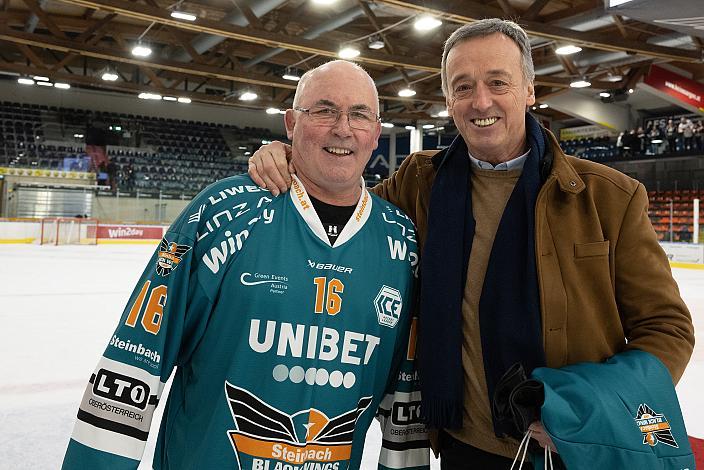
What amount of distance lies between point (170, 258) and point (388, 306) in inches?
21.3

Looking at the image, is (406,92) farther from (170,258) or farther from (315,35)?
(170,258)

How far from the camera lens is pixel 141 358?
56.1 inches

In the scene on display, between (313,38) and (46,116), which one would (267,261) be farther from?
(46,116)

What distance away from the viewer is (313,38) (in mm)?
12055

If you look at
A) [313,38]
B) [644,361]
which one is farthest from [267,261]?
[313,38]

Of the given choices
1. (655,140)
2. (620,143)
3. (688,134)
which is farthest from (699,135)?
(620,143)

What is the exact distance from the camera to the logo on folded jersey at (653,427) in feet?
4.12

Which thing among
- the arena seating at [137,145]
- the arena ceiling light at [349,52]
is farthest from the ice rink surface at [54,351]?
the arena seating at [137,145]

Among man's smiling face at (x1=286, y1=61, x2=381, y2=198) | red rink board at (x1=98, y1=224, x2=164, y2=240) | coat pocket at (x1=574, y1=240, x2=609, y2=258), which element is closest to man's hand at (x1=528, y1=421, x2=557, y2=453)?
coat pocket at (x1=574, y1=240, x2=609, y2=258)

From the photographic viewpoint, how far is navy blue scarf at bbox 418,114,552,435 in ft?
4.75

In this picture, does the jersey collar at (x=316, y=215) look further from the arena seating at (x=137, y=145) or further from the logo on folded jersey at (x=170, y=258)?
the arena seating at (x=137, y=145)

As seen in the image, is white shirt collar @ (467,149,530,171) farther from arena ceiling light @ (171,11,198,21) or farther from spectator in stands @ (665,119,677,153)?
spectator in stands @ (665,119,677,153)

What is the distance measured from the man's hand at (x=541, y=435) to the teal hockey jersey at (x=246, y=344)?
0.42 m

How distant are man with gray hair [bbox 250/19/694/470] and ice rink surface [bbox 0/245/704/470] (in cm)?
104
